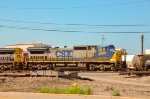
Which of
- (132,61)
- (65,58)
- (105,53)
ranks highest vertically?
(105,53)

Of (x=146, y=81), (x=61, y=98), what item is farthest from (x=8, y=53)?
(x=61, y=98)

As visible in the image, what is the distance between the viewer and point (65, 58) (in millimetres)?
58719

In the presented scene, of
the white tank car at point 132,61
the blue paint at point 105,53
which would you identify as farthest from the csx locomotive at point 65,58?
the white tank car at point 132,61

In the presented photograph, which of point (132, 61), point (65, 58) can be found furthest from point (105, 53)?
point (65, 58)

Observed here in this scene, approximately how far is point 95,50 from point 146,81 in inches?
922

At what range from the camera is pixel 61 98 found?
47.5ft

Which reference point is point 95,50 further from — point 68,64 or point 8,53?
point 8,53

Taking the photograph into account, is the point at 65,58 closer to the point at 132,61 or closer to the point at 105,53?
the point at 105,53

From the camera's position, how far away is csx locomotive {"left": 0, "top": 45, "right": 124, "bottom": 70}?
56844mm

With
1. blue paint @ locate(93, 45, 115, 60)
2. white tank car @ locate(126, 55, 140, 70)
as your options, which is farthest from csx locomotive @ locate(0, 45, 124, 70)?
white tank car @ locate(126, 55, 140, 70)

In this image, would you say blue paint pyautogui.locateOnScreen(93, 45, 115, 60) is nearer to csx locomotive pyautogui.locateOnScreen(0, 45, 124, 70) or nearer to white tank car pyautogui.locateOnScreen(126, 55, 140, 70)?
csx locomotive pyautogui.locateOnScreen(0, 45, 124, 70)

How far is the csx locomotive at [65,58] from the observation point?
56.8m

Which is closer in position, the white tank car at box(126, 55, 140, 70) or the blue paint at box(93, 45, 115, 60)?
the white tank car at box(126, 55, 140, 70)

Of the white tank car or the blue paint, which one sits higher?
the blue paint
